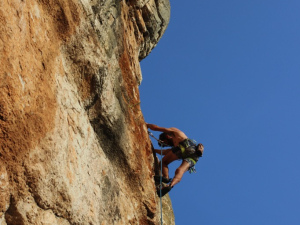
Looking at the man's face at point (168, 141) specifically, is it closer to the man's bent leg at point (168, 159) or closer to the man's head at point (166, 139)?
the man's head at point (166, 139)

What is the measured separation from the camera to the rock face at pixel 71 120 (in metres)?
5.80

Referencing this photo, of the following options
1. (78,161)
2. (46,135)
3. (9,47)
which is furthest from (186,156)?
(9,47)

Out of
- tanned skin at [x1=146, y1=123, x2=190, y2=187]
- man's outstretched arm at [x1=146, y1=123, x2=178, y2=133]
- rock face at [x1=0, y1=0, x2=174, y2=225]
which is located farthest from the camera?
man's outstretched arm at [x1=146, y1=123, x2=178, y2=133]

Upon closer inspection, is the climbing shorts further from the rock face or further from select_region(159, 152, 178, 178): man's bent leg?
→ the rock face

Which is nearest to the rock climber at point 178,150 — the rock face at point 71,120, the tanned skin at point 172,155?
the tanned skin at point 172,155

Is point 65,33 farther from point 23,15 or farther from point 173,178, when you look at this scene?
point 173,178

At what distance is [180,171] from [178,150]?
65 centimetres

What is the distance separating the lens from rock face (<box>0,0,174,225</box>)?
228 inches

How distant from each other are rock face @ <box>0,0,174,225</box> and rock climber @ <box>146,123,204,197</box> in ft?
3.20

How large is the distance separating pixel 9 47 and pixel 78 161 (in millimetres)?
2060

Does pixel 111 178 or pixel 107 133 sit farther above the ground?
pixel 107 133

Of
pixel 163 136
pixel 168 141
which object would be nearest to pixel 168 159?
pixel 168 141

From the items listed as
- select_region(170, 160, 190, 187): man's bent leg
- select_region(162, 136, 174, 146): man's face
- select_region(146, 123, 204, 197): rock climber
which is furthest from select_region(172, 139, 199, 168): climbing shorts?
select_region(162, 136, 174, 146): man's face

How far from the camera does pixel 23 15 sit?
6281 millimetres
